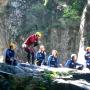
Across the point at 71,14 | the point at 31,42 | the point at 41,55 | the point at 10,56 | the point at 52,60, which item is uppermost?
the point at 71,14

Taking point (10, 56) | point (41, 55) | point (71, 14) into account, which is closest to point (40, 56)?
point (41, 55)

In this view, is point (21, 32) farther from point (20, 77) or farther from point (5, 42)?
point (20, 77)

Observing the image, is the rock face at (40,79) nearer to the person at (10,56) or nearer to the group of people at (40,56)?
the person at (10,56)

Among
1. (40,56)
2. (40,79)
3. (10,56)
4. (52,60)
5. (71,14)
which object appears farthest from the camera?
(71,14)

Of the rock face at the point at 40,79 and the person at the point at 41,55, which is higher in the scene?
the person at the point at 41,55

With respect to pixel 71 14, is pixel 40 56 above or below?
below

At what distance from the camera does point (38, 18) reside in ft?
93.0

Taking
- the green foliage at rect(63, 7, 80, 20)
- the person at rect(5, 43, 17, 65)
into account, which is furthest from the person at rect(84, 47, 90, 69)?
the green foliage at rect(63, 7, 80, 20)

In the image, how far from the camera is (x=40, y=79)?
35.3ft

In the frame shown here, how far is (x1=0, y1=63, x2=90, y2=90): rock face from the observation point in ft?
33.1

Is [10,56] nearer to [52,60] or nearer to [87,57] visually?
[52,60]

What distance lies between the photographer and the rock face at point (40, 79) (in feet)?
33.1

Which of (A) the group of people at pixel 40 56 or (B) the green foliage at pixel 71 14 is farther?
(B) the green foliage at pixel 71 14

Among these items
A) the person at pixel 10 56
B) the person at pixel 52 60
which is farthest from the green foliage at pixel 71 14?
the person at pixel 10 56
